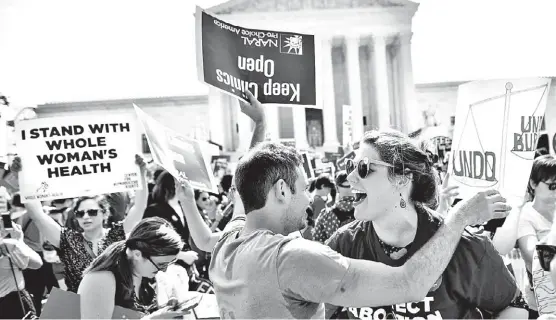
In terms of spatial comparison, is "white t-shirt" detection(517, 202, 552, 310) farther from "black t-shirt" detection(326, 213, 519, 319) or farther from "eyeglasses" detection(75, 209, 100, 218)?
"eyeglasses" detection(75, 209, 100, 218)

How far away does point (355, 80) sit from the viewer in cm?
4003

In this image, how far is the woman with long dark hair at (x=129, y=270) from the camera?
8.30 feet

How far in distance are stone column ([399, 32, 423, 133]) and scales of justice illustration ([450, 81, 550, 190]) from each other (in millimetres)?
36069

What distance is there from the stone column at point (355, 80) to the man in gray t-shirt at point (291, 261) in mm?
38329

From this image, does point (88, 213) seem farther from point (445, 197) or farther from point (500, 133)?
point (500, 133)

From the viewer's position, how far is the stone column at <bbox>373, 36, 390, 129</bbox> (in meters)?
39.8

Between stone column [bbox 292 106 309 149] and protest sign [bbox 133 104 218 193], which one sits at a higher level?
stone column [bbox 292 106 309 149]

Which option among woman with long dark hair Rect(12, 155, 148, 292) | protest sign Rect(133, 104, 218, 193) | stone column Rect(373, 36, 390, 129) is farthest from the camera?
stone column Rect(373, 36, 390, 129)

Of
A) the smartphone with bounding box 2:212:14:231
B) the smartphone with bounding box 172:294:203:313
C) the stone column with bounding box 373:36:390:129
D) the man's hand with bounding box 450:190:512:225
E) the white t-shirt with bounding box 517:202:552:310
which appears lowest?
the smartphone with bounding box 172:294:203:313

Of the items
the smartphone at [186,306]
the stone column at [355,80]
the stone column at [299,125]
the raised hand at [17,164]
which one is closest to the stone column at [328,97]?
the stone column at [355,80]

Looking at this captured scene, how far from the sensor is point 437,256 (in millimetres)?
1544

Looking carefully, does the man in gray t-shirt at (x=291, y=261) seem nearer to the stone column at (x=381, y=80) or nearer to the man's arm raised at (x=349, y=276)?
the man's arm raised at (x=349, y=276)

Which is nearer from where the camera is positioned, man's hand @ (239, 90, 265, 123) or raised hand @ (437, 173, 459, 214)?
raised hand @ (437, 173, 459, 214)

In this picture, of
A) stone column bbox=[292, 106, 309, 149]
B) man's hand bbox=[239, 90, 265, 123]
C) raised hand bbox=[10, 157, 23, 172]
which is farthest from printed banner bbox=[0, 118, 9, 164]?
stone column bbox=[292, 106, 309, 149]
